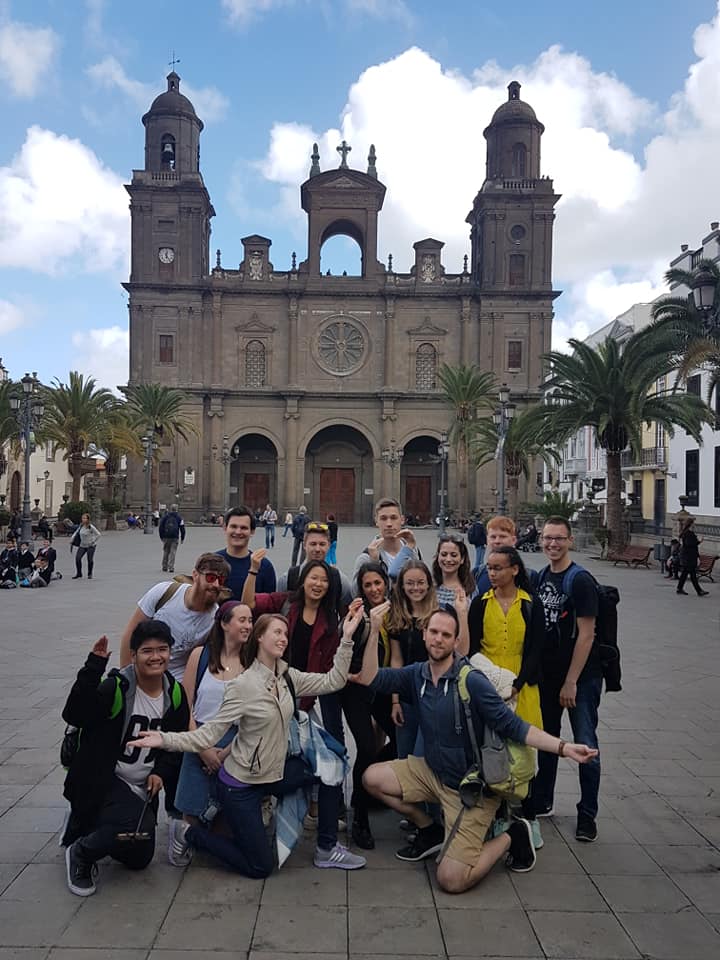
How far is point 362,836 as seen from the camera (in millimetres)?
4434

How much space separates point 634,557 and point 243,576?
→ 18.5 meters

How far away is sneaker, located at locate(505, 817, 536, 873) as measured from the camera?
163 inches

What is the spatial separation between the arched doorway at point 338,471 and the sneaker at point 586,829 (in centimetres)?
4419

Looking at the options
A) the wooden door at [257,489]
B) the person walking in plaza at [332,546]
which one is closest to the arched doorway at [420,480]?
the wooden door at [257,489]

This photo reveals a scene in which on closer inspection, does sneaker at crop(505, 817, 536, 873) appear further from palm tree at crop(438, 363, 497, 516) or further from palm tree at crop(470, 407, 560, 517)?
palm tree at crop(438, 363, 497, 516)

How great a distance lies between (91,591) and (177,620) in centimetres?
1154

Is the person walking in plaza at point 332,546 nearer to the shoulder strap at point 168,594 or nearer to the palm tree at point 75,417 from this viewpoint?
the shoulder strap at point 168,594

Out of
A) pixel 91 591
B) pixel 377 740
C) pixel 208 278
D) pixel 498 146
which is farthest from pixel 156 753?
pixel 498 146

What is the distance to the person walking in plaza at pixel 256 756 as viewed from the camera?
4016 millimetres

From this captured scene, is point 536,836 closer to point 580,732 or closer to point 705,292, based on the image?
point 580,732

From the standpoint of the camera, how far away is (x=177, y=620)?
4.77 m

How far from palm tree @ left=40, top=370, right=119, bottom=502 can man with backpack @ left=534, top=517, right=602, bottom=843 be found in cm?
3098

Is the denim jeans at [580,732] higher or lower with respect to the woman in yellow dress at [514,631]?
lower

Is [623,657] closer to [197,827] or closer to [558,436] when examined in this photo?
[197,827]
